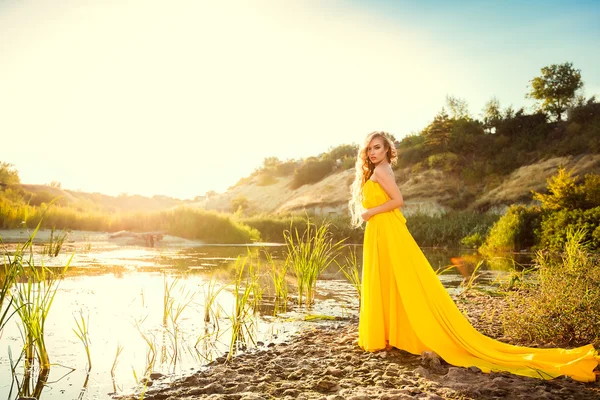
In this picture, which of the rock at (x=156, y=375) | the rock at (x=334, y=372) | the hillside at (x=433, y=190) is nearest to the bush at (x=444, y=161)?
the hillside at (x=433, y=190)

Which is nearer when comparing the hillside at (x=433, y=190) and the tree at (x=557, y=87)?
the hillside at (x=433, y=190)

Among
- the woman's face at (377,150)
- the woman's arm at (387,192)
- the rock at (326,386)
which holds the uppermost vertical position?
the woman's face at (377,150)

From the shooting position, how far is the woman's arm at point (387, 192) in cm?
398

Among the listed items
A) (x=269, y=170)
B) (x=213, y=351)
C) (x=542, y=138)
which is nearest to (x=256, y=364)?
(x=213, y=351)

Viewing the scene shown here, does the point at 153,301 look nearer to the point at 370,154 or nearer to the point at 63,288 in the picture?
the point at 63,288

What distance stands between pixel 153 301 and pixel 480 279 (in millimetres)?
5770

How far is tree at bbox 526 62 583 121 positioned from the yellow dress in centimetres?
3160

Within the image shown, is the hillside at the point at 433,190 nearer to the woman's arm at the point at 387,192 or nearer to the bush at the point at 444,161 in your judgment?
the bush at the point at 444,161

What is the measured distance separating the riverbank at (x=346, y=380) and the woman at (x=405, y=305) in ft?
0.56

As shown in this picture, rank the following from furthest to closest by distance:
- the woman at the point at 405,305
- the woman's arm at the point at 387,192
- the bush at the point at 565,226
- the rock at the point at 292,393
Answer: the bush at the point at 565,226, the woman's arm at the point at 387,192, the woman at the point at 405,305, the rock at the point at 292,393

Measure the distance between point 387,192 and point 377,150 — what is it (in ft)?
1.28

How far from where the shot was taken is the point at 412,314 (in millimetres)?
3643

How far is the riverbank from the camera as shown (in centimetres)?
268

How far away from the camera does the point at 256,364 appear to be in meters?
3.45
